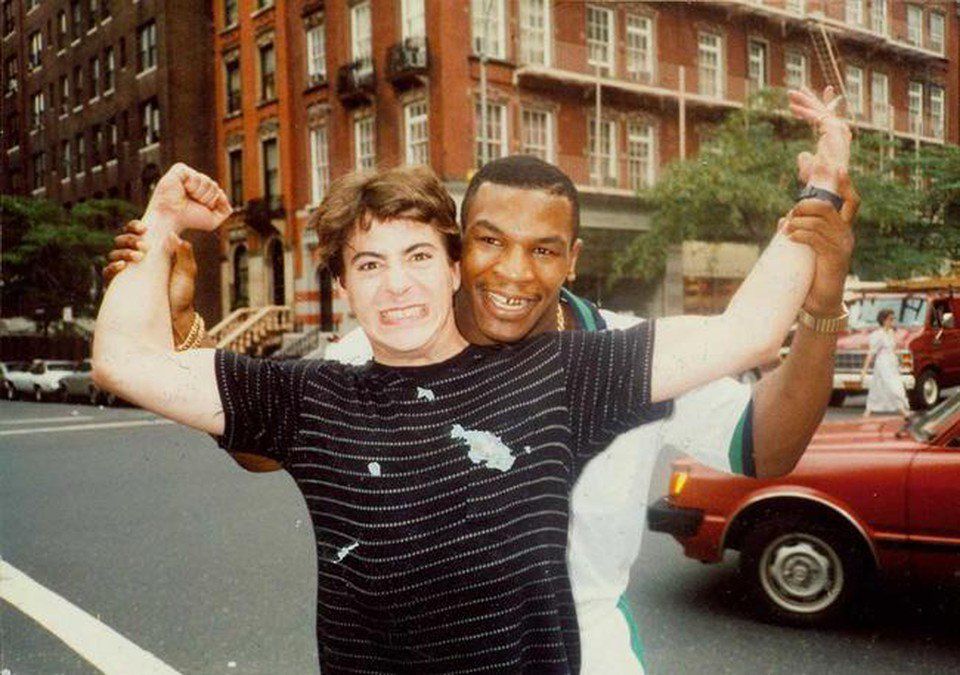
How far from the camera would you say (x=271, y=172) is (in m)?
3.62

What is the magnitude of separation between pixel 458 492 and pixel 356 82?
4.03m

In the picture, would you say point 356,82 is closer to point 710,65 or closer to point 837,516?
point 710,65

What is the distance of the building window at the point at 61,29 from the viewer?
3027 mm

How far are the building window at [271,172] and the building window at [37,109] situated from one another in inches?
30.8

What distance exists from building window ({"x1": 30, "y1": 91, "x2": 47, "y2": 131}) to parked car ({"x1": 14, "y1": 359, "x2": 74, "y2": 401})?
22.3 m

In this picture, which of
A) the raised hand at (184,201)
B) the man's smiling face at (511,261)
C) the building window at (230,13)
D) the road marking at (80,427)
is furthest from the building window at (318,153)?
the road marking at (80,427)

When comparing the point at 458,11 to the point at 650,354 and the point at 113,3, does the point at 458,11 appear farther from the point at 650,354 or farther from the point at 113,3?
the point at 650,354

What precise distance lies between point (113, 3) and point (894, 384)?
3753mm

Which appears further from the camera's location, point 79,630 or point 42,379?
point 42,379

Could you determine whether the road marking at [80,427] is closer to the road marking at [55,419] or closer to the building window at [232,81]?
the road marking at [55,419]

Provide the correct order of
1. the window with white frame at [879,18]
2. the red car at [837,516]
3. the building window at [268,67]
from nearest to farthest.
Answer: the window with white frame at [879,18] → the building window at [268,67] → the red car at [837,516]

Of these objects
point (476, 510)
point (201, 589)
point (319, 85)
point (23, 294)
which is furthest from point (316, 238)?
point (23, 294)

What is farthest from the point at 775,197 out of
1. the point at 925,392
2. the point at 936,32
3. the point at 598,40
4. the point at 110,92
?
the point at 110,92

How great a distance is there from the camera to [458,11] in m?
7.99
